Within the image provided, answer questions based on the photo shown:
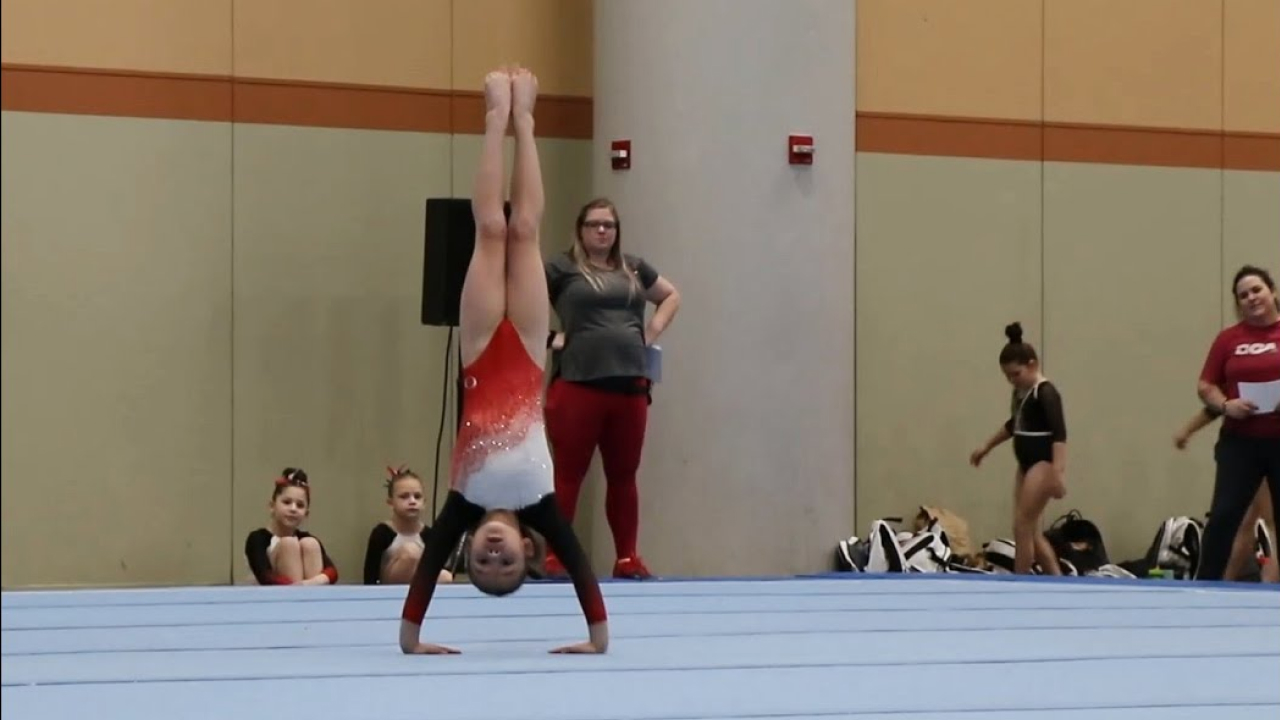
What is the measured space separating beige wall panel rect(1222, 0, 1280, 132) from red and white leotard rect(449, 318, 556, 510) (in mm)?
7323

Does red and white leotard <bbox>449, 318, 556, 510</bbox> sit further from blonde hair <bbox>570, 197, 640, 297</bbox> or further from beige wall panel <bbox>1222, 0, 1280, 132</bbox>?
beige wall panel <bbox>1222, 0, 1280, 132</bbox>

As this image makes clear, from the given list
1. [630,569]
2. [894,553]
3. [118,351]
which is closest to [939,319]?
[894,553]

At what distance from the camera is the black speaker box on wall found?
27.9ft

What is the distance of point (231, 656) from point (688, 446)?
190 inches

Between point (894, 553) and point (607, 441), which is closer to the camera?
point (607, 441)

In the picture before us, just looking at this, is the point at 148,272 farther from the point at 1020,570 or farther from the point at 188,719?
the point at 188,719

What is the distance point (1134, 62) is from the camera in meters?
10.7

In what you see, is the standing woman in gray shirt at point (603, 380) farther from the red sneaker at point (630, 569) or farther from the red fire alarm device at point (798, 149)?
the red fire alarm device at point (798, 149)

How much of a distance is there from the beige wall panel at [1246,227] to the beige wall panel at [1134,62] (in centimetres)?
41

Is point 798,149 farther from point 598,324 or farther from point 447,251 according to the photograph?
point 598,324

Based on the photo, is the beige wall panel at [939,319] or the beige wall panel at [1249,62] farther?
the beige wall panel at [1249,62]

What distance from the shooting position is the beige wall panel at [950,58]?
1012 cm

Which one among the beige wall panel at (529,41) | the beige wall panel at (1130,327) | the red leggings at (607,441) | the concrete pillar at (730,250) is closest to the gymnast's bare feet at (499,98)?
the red leggings at (607,441)

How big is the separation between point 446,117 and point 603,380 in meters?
2.81
